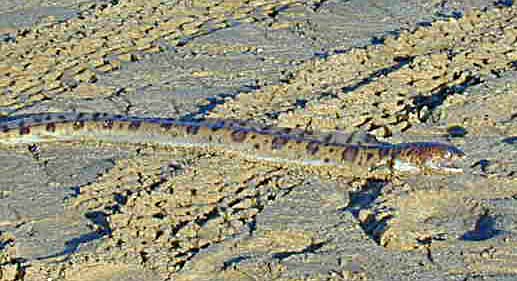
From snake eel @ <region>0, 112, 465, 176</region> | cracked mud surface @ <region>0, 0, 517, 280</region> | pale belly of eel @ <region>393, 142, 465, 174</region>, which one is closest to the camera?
cracked mud surface @ <region>0, 0, 517, 280</region>

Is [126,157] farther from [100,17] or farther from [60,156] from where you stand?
[100,17]

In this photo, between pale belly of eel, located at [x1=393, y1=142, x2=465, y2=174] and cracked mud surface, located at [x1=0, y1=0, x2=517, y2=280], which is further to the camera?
pale belly of eel, located at [x1=393, y1=142, x2=465, y2=174]

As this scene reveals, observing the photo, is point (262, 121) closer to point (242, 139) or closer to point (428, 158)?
point (242, 139)

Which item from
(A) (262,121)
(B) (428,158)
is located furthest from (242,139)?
(B) (428,158)

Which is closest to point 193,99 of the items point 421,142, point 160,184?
point 160,184

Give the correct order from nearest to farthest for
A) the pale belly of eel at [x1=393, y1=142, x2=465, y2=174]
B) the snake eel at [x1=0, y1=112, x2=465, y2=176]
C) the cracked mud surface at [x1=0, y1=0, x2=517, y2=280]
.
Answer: the cracked mud surface at [x1=0, y1=0, x2=517, y2=280]
the pale belly of eel at [x1=393, y1=142, x2=465, y2=174]
the snake eel at [x1=0, y1=112, x2=465, y2=176]
